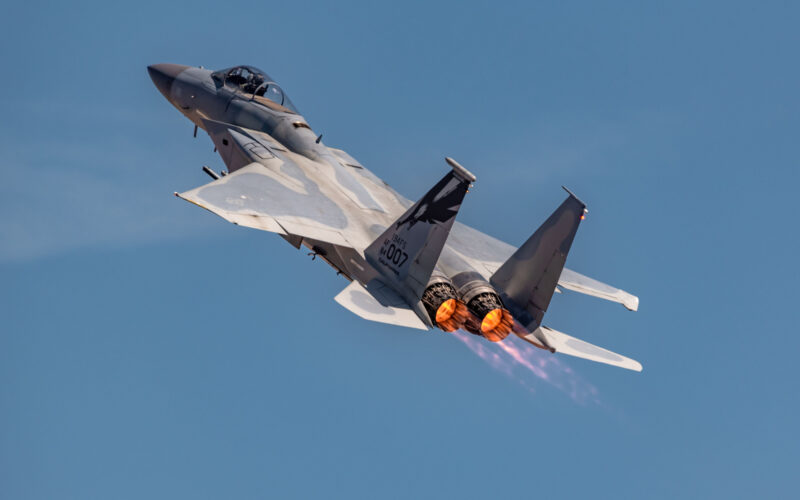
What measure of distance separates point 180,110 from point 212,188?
821 cm

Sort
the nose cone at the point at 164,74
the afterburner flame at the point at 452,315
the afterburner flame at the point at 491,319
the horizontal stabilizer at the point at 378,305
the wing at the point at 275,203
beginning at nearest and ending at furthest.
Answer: the horizontal stabilizer at the point at 378,305 < the afterburner flame at the point at 491,319 < the afterburner flame at the point at 452,315 < the wing at the point at 275,203 < the nose cone at the point at 164,74

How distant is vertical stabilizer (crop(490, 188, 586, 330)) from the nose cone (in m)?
13.7

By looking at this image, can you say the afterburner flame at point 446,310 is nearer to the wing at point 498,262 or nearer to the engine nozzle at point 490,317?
the engine nozzle at point 490,317

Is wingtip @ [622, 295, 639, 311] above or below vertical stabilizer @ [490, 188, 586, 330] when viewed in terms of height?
below

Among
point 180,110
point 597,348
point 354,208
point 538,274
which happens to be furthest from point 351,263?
point 180,110

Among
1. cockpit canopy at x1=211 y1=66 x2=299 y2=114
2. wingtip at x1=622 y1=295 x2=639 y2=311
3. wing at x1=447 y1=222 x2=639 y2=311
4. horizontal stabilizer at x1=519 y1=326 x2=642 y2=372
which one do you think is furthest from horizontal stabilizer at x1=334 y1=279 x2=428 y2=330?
cockpit canopy at x1=211 y1=66 x2=299 y2=114

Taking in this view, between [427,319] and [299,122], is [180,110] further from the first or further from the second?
[427,319]

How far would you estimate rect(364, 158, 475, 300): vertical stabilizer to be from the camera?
22547 mm

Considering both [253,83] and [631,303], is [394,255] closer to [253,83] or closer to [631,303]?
[631,303]

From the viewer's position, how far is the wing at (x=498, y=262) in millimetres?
26930

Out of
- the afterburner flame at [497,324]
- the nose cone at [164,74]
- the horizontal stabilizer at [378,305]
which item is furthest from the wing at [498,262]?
the nose cone at [164,74]

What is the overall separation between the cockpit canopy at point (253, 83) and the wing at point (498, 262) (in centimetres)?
672

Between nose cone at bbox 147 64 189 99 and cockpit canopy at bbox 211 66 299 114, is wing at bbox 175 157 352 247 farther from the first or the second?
nose cone at bbox 147 64 189 99

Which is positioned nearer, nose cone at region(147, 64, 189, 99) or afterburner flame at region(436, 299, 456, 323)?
afterburner flame at region(436, 299, 456, 323)
